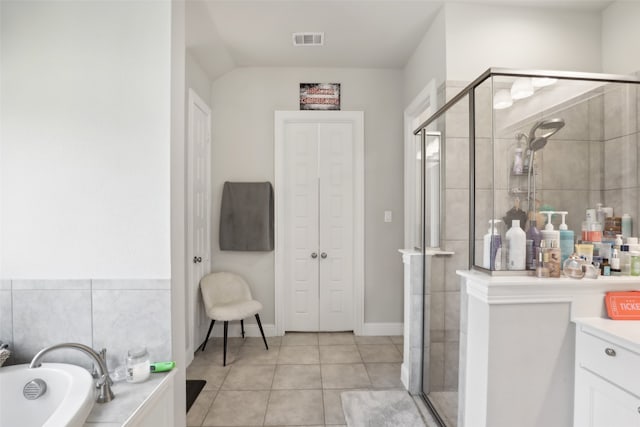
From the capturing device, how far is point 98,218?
64.7 inches

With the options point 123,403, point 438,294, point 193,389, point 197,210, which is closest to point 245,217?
point 197,210

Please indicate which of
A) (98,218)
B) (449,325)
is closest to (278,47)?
(98,218)

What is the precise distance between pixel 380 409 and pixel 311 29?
2.80 meters

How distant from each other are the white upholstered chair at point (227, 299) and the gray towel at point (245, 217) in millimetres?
317

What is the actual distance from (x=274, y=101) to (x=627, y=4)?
107 inches

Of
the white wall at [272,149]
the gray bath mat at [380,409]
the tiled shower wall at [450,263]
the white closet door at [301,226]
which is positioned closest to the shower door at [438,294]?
the tiled shower wall at [450,263]

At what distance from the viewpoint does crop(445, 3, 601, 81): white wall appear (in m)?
2.28

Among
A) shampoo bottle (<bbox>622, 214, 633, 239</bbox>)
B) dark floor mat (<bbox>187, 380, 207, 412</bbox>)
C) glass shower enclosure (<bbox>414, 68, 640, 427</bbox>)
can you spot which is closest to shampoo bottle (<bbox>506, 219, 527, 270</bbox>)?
glass shower enclosure (<bbox>414, 68, 640, 427</bbox>)

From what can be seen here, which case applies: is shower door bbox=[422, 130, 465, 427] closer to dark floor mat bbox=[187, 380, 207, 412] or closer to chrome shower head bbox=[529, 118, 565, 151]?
chrome shower head bbox=[529, 118, 565, 151]

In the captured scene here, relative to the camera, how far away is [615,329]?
4.11ft

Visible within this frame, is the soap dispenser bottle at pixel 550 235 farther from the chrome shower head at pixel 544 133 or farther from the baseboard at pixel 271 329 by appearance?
Answer: the baseboard at pixel 271 329

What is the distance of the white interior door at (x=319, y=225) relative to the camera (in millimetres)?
3457

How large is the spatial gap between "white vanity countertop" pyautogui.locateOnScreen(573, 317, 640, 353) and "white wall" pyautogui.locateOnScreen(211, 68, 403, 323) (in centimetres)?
211

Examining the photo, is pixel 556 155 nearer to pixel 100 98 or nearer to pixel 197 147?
pixel 100 98
